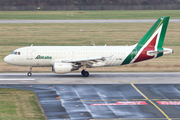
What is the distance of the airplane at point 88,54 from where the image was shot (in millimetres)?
38094

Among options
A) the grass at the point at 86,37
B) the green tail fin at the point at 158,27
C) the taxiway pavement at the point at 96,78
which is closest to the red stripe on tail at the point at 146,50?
the green tail fin at the point at 158,27

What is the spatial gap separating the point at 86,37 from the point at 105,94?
1642 inches

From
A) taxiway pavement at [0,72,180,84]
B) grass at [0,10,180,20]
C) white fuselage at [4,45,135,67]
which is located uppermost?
grass at [0,10,180,20]

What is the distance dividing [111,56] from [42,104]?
13.9m

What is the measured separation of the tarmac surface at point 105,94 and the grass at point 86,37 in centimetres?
596

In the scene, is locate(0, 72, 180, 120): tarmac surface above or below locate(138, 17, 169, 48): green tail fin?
below

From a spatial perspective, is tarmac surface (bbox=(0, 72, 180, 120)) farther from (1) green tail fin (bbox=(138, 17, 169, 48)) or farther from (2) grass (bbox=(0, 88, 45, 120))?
(1) green tail fin (bbox=(138, 17, 169, 48))

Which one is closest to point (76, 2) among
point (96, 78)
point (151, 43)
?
point (151, 43)

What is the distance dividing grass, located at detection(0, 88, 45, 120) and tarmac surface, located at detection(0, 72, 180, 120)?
0.79 metres

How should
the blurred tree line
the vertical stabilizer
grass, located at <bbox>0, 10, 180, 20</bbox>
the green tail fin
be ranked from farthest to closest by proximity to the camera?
the blurred tree line, grass, located at <bbox>0, 10, 180, 20</bbox>, the green tail fin, the vertical stabilizer

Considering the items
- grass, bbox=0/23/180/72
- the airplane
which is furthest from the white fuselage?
grass, bbox=0/23/180/72

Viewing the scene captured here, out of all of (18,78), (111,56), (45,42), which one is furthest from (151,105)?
(45,42)

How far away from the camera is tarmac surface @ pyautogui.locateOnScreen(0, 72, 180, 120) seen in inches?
983

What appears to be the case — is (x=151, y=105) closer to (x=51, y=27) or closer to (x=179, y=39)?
(x=179, y=39)
